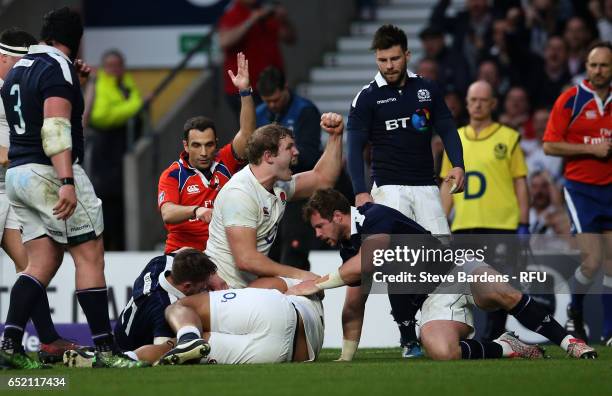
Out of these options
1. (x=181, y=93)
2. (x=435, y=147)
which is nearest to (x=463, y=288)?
(x=435, y=147)

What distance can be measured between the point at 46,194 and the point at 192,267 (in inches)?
43.4

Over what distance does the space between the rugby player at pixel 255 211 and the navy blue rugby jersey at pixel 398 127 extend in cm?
31

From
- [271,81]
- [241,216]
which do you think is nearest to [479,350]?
[241,216]

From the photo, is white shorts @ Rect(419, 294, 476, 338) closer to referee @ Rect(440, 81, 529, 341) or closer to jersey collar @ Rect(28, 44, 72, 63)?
referee @ Rect(440, 81, 529, 341)

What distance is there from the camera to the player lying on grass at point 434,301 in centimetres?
945

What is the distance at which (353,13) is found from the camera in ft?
63.7

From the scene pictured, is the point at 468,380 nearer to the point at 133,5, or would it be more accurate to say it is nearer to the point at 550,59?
the point at 550,59

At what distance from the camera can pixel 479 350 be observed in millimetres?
9656

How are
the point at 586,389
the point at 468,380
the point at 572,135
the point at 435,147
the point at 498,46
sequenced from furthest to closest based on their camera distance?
1. the point at 498,46
2. the point at 435,147
3. the point at 572,135
4. the point at 468,380
5. the point at 586,389

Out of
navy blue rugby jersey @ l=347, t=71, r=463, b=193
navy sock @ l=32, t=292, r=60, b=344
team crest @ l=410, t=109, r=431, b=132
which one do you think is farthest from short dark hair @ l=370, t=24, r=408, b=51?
navy sock @ l=32, t=292, r=60, b=344

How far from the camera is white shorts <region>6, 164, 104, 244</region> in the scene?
8914 mm

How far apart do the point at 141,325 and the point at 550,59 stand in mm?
7719

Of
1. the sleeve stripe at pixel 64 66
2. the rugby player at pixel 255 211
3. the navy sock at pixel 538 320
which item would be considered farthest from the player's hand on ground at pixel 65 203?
the navy sock at pixel 538 320

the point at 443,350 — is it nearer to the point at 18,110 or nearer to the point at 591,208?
the point at 591,208
